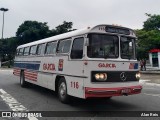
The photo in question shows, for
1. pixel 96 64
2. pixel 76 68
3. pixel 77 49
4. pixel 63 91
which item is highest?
pixel 77 49

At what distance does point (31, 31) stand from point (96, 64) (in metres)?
55.5

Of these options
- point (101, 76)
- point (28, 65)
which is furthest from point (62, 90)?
point (28, 65)

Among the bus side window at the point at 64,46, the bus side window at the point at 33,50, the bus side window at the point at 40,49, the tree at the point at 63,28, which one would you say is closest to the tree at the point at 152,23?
the tree at the point at 63,28

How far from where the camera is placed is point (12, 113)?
935 centimetres

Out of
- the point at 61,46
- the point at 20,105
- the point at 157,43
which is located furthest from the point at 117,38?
the point at 157,43

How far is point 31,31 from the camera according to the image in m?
63.3

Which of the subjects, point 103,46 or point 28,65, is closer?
point 103,46

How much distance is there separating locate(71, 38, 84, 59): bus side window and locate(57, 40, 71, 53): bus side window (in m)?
0.50

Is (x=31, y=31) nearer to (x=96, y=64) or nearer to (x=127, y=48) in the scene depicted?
(x=127, y=48)

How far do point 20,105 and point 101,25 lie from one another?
166 inches

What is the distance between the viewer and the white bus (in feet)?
30.6

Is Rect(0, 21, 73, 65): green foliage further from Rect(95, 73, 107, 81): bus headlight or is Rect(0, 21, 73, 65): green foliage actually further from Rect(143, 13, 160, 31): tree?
Rect(95, 73, 107, 81): bus headlight

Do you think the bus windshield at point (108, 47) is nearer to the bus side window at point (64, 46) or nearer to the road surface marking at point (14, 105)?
the bus side window at point (64, 46)

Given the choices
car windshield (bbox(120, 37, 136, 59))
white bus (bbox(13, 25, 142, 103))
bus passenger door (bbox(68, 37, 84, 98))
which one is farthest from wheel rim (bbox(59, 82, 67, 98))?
car windshield (bbox(120, 37, 136, 59))
